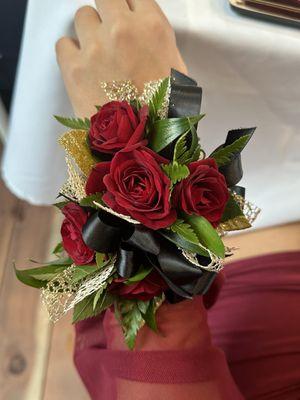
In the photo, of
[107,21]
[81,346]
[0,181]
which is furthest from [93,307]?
[0,181]

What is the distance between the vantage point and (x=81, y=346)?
671 millimetres

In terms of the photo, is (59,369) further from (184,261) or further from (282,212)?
(184,261)

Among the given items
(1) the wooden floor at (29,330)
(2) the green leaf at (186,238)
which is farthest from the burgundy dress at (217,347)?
(1) the wooden floor at (29,330)

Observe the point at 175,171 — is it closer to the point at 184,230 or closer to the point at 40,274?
the point at 184,230

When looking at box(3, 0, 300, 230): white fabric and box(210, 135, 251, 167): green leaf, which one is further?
box(3, 0, 300, 230): white fabric

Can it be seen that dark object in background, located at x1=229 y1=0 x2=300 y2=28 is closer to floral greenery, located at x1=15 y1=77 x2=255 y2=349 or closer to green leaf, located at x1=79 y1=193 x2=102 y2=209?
floral greenery, located at x1=15 y1=77 x2=255 y2=349

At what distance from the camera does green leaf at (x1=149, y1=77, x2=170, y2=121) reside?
460mm

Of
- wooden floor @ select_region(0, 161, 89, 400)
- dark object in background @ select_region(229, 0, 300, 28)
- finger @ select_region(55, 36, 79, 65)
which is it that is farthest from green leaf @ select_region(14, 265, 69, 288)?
wooden floor @ select_region(0, 161, 89, 400)

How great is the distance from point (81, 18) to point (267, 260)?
0.41 m

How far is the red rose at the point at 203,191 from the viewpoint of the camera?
0.42m

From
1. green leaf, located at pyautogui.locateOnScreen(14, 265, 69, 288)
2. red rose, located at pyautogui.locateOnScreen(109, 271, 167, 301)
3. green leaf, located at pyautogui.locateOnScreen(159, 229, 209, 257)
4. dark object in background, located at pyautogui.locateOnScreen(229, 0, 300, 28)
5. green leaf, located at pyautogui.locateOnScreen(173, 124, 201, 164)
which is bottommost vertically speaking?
green leaf, located at pyautogui.locateOnScreen(14, 265, 69, 288)

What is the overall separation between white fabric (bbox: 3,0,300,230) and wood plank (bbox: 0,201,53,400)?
40cm

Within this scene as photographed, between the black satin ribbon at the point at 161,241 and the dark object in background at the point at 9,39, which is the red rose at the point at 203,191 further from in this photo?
the dark object in background at the point at 9,39

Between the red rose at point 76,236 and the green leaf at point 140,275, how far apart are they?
42mm
